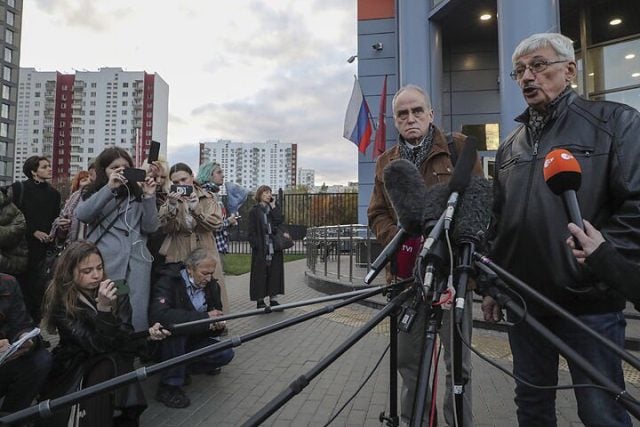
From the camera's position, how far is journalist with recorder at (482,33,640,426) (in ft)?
5.35

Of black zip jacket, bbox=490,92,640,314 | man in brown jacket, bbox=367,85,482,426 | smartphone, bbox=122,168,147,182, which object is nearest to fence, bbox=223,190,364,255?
smartphone, bbox=122,168,147,182

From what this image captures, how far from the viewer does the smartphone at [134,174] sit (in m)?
3.34

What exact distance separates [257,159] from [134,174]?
413 ft

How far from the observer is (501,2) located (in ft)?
25.7

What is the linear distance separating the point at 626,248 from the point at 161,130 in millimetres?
85968

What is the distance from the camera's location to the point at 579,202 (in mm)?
1691

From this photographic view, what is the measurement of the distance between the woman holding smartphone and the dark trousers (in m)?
0.82

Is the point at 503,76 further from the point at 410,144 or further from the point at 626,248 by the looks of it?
the point at 626,248

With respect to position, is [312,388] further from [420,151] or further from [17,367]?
[420,151]

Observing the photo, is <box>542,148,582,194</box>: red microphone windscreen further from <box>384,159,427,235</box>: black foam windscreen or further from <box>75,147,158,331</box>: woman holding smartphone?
<box>75,147,158,331</box>: woman holding smartphone

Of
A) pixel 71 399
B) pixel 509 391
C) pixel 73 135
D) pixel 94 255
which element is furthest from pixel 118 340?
pixel 73 135

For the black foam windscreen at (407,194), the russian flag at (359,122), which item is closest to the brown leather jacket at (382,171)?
the black foam windscreen at (407,194)

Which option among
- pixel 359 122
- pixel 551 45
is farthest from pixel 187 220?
pixel 359 122

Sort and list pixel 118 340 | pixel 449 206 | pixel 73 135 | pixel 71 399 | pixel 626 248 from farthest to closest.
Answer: pixel 73 135 → pixel 118 340 → pixel 626 248 → pixel 449 206 → pixel 71 399
